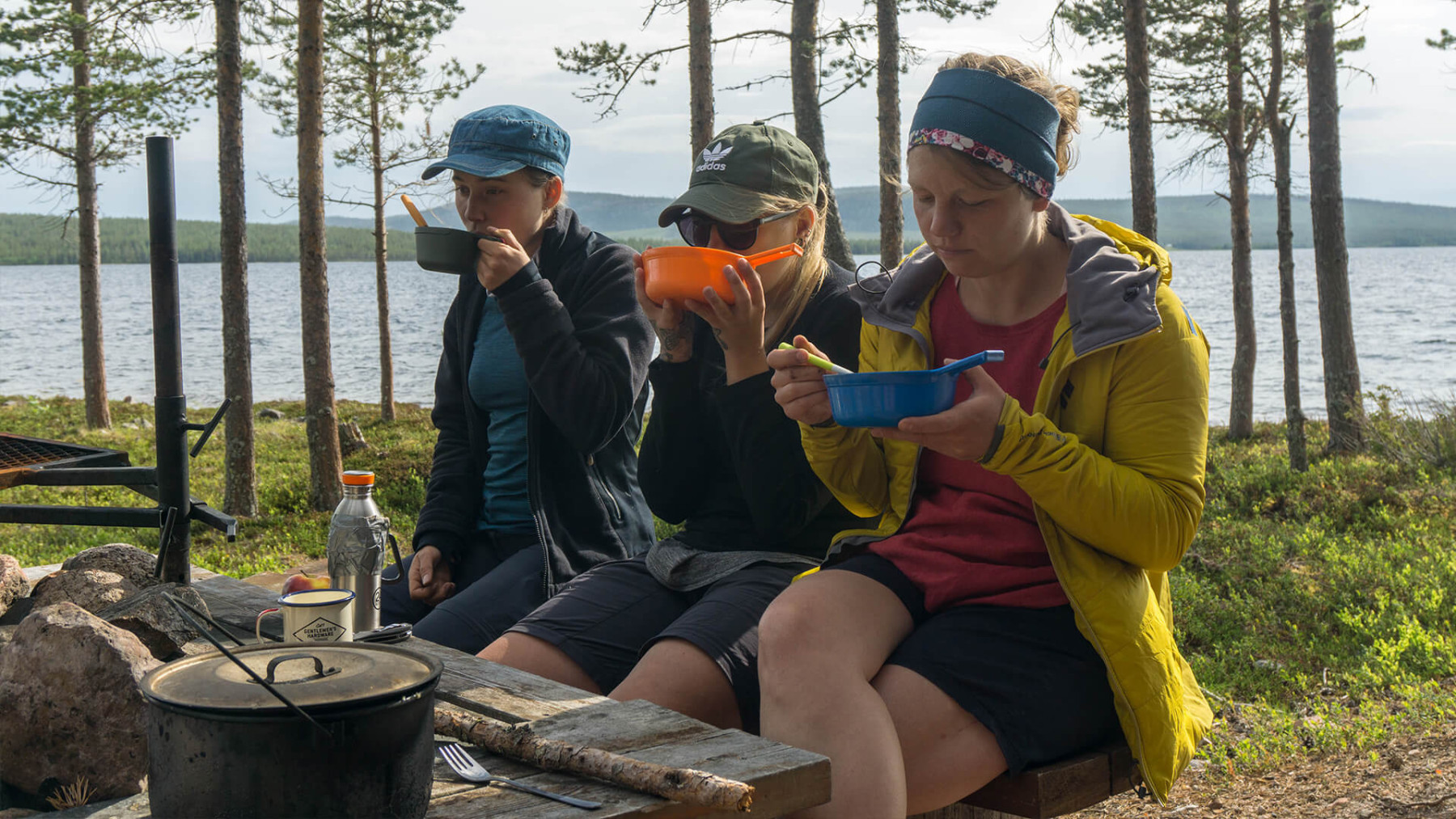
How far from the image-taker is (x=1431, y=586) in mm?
6340

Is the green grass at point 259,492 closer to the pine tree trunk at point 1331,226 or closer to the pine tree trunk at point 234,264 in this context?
the pine tree trunk at point 234,264

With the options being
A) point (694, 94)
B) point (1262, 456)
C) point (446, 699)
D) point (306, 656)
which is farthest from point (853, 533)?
point (1262, 456)

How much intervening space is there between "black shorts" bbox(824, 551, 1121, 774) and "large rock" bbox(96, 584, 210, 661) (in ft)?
4.63

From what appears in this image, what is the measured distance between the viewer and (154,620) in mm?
2162

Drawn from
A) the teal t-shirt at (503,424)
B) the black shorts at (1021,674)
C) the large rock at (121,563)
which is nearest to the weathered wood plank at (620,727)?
the black shorts at (1021,674)

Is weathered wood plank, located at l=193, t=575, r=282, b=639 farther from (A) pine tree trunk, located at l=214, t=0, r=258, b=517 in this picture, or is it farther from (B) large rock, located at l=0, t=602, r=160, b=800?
(A) pine tree trunk, located at l=214, t=0, r=258, b=517

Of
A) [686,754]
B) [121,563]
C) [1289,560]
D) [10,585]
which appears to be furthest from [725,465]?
[1289,560]

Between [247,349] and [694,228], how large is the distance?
7916 millimetres

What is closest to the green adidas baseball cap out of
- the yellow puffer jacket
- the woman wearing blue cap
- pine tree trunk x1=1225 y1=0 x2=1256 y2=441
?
the woman wearing blue cap

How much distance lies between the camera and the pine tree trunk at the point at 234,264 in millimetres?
8734

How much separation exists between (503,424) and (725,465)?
0.83 metres

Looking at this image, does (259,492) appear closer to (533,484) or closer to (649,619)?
(533,484)

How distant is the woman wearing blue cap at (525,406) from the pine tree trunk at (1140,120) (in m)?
7.18

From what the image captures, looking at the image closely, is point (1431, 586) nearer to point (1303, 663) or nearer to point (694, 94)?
point (1303, 663)
